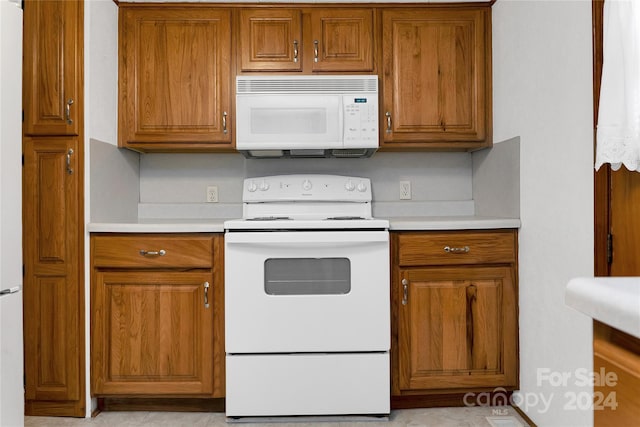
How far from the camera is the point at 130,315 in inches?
85.4

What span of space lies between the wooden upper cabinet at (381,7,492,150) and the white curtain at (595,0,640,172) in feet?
3.92

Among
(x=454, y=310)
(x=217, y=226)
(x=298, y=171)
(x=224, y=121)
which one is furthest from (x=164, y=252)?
(x=454, y=310)

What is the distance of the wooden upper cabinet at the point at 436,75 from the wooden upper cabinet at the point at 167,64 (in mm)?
867

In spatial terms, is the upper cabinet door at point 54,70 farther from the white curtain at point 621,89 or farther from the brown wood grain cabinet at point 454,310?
the white curtain at point 621,89

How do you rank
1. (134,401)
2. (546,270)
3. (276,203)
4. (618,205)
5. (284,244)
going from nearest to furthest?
(618,205), (546,270), (284,244), (134,401), (276,203)

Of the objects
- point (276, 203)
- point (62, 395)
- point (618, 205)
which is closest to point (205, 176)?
point (276, 203)

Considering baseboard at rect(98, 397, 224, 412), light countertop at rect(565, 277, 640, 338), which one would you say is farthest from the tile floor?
light countertop at rect(565, 277, 640, 338)

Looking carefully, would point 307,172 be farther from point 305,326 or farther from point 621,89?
point 621,89

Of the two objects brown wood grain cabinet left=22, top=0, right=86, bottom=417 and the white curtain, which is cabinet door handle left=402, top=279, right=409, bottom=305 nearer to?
→ the white curtain

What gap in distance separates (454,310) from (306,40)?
154cm

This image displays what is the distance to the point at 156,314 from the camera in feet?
7.11

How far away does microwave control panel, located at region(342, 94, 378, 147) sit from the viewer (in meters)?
2.44

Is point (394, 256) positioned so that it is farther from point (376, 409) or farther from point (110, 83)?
point (110, 83)

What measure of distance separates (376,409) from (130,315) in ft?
3.86
